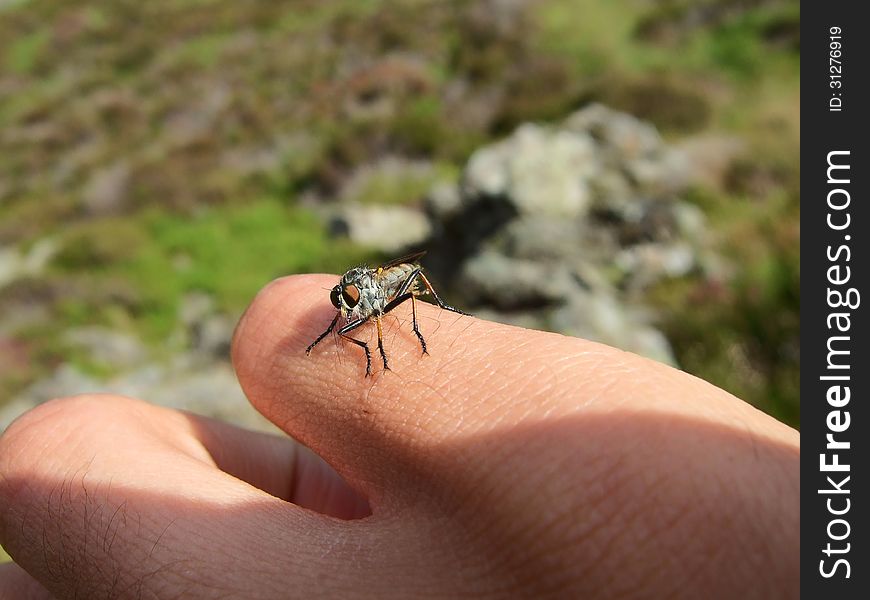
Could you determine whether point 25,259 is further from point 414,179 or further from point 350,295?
point 350,295


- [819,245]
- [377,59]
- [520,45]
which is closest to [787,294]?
[819,245]

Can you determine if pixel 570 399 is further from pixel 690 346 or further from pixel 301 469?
pixel 690 346

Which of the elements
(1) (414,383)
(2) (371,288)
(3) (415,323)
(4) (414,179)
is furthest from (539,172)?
(1) (414,383)

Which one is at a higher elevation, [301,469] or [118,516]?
[118,516]

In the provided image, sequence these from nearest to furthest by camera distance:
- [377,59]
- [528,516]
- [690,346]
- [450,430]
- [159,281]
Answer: [528,516] → [450,430] → [690,346] → [159,281] → [377,59]

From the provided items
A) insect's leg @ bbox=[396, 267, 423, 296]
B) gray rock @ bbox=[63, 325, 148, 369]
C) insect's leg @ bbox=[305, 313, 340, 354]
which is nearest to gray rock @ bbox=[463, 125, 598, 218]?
gray rock @ bbox=[63, 325, 148, 369]
